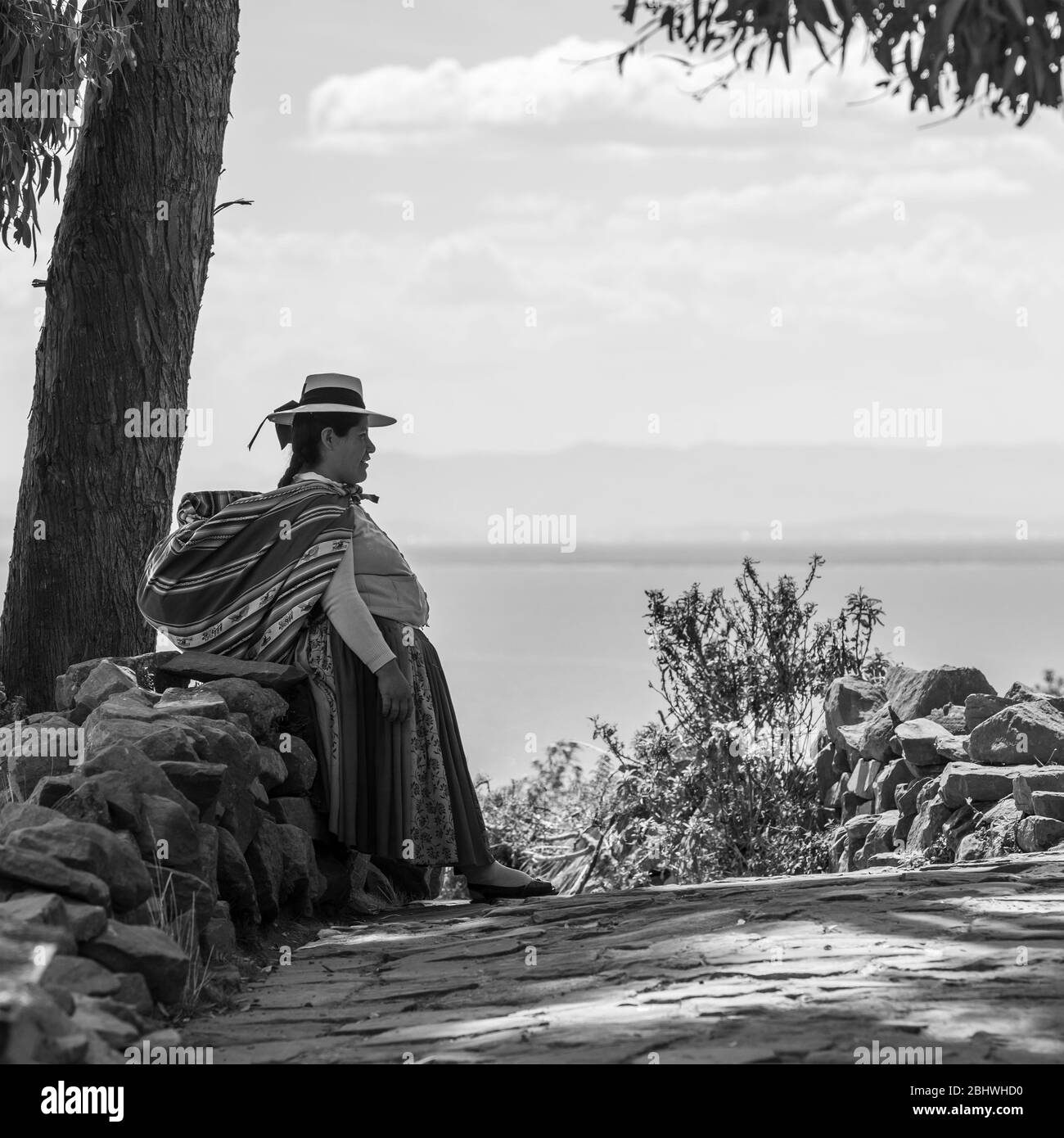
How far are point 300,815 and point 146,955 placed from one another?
194 centimetres

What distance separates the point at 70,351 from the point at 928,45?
186 inches

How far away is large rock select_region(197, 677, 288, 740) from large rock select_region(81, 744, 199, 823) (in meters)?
0.97

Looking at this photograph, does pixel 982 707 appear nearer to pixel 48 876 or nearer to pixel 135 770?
pixel 135 770

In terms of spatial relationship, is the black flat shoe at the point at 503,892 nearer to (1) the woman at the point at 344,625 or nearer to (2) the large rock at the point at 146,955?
(1) the woman at the point at 344,625

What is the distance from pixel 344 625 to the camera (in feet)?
19.0

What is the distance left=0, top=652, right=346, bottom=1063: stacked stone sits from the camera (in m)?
3.38

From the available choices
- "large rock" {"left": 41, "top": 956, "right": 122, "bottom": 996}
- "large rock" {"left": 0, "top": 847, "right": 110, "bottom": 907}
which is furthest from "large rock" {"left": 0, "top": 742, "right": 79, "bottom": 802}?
"large rock" {"left": 41, "top": 956, "right": 122, "bottom": 996}

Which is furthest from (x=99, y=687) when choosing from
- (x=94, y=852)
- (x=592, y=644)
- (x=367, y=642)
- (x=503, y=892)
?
(x=592, y=644)

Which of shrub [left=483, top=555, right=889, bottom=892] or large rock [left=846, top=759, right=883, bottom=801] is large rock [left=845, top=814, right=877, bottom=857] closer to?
large rock [left=846, top=759, right=883, bottom=801]

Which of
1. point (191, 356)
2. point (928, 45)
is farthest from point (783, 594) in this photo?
point (928, 45)

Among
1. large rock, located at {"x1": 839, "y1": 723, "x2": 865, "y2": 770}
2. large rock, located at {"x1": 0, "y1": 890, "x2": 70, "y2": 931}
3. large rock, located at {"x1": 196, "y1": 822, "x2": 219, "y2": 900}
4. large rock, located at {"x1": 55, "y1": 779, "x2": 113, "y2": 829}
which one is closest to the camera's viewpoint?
large rock, located at {"x1": 0, "y1": 890, "x2": 70, "y2": 931}

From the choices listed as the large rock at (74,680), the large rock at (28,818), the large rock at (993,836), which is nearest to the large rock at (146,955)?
the large rock at (28,818)
